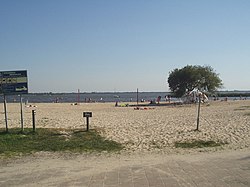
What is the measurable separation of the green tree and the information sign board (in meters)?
37.4

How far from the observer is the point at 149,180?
6113 mm

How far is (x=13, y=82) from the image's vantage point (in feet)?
42.1

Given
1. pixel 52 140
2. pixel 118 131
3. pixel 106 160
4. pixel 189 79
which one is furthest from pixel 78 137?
pixel 189 79

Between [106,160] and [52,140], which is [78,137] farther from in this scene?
[106,160]

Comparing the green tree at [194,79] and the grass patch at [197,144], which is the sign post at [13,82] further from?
the green tree at [194,79]

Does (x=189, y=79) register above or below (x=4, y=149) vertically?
above

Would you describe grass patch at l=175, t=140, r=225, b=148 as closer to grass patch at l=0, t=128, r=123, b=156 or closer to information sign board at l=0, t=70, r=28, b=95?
grass patch at l=0, t=128, r=123, b=156

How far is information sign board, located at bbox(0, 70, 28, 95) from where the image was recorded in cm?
1275

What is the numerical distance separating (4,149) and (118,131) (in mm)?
5200

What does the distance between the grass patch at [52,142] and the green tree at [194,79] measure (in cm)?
3698

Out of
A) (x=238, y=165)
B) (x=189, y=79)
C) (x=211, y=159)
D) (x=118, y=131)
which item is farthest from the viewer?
(x=189, y=79)

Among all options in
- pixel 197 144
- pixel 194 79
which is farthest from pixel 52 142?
pixel 194 79

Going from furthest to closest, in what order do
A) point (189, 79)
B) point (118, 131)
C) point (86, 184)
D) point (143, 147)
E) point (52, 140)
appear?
point (189, 79) < point (118, 131) < point (52, 140) < point (143, 147) < point (86, 184)

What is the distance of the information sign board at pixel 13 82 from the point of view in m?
12.8
